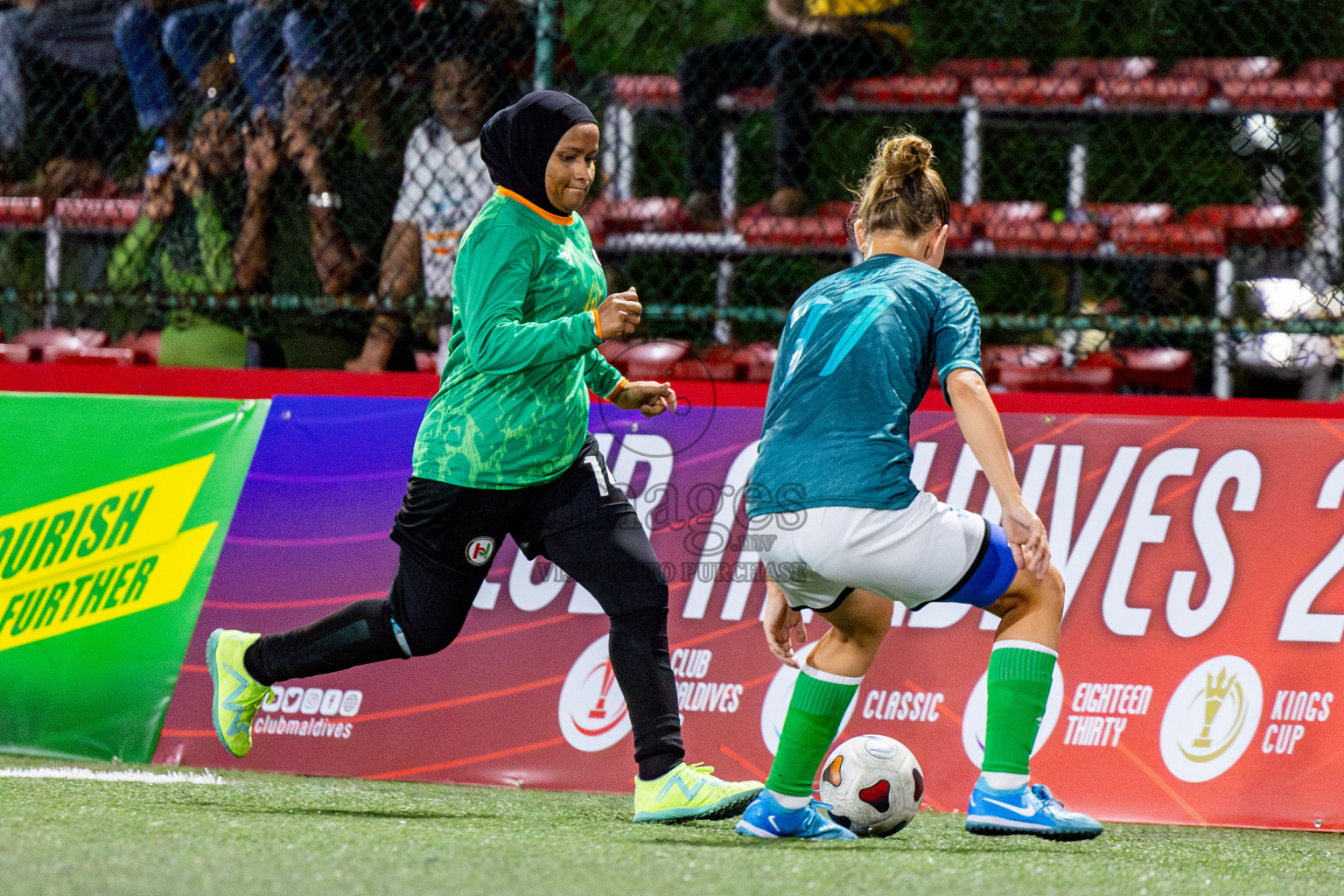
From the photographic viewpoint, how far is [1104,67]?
6.83m

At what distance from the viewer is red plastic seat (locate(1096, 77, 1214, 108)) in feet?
21.4

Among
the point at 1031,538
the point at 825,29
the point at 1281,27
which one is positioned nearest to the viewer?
the point at 1031,538

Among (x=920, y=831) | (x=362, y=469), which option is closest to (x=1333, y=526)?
(x=920, y=831)

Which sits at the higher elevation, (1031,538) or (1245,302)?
(1245,302)

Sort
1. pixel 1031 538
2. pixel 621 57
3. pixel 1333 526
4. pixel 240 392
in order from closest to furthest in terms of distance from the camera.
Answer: pixel 1031 538 < pixel 1333 526 < pixel 240 392 < pixel 621 57

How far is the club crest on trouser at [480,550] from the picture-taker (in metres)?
3.46

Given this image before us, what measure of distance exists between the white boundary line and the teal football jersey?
2.01 m

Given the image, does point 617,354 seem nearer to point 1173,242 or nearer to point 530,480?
point 530,480

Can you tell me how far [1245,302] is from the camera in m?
6.19

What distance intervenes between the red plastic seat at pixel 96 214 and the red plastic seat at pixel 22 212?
10 cm

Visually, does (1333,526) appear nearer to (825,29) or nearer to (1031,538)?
(1031,538)

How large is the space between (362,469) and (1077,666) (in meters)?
2.28

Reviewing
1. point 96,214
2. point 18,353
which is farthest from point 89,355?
point 96,214

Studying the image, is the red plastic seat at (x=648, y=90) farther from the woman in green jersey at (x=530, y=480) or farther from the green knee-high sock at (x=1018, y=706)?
the green knee-high sock at (x=1018, y=706)
